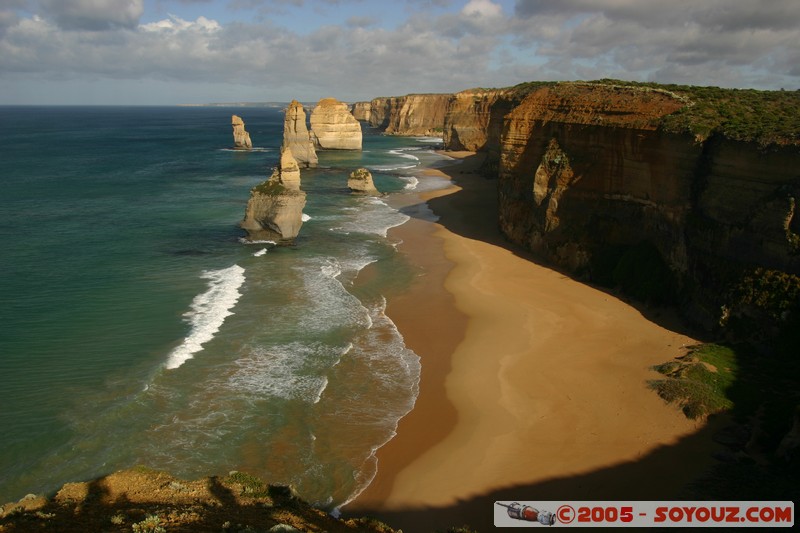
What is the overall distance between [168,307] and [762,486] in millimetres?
24469

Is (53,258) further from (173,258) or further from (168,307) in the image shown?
(168,307)

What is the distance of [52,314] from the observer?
25547mm

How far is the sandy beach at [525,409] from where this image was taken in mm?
14984

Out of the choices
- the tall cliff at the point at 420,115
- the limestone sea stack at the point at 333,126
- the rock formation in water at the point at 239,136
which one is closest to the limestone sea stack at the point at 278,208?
the limestone sea stack at the point at 333,126

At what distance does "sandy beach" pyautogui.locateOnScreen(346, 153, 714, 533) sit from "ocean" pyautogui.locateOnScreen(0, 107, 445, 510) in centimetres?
120

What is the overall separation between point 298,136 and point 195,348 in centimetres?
6073

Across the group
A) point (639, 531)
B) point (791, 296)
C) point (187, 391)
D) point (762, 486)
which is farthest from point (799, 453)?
point (187, 391)

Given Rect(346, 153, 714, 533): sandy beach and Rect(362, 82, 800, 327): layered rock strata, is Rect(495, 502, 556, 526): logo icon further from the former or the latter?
Rect(362, 82, 800, 327): layered rock strata

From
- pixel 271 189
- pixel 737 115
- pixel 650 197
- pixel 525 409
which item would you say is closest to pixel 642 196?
pixel 650 197

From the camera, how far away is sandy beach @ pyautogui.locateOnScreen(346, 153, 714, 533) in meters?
15.0

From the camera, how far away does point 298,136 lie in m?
79.4

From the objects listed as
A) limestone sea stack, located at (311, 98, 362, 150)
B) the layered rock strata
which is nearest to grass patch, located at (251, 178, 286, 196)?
the layered rock strata

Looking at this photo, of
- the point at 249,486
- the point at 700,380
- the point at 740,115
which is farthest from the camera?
the point at 740,115

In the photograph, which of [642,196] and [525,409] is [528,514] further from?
[642,196]
